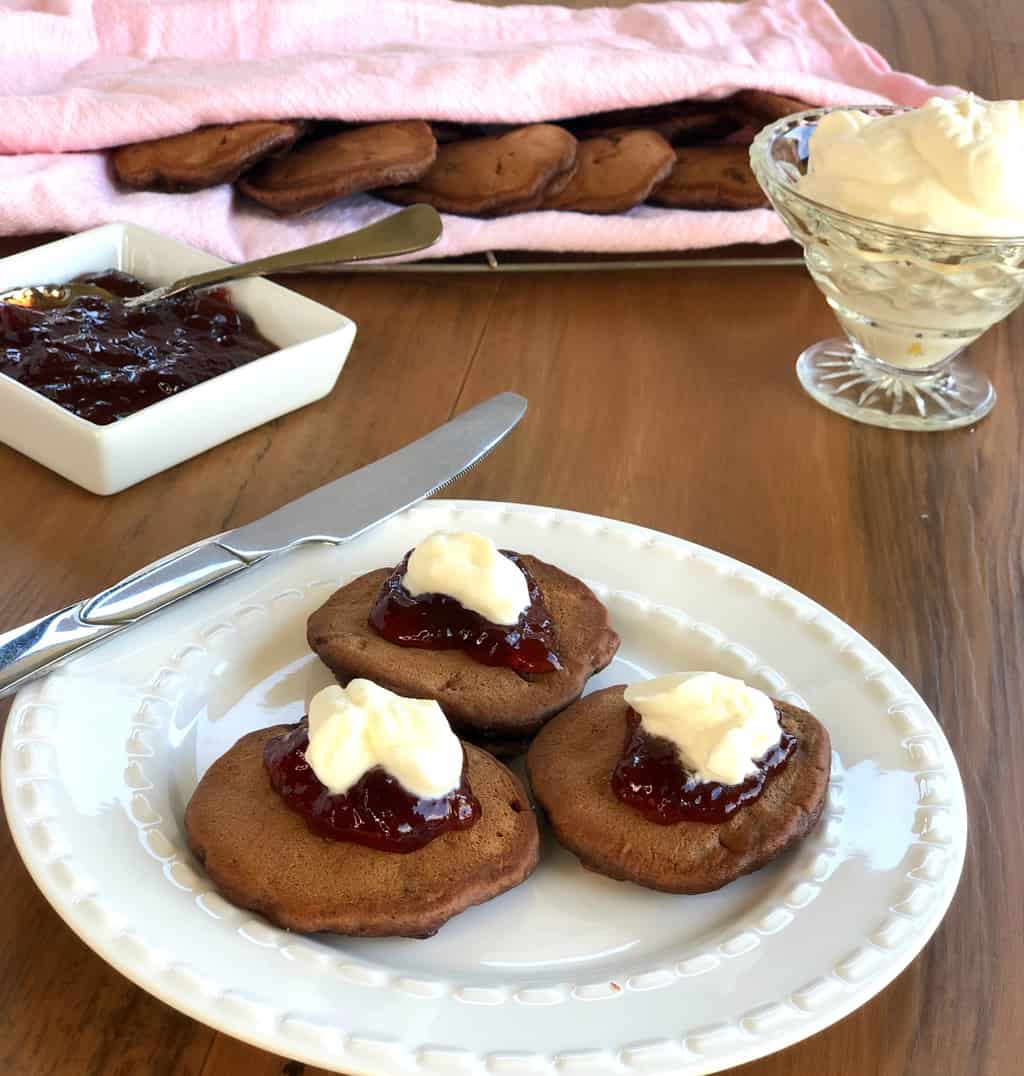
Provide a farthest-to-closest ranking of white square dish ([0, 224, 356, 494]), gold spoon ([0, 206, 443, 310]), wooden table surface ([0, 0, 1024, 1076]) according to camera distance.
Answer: gold spoon ([0, 206, 443, 310])
white square dish ([0, 224, 356, 494])
wooden table surface ([0, 0, 1024, 1076])

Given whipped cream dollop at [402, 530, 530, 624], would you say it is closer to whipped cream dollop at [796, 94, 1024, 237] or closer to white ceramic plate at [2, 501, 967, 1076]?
white ceramic plate at [2, 501, 967, 1076]

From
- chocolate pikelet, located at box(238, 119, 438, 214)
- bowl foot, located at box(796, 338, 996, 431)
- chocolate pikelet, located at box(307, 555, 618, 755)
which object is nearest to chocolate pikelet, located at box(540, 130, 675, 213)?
chocolate pikelet, located at box(238, 119, 438, 214)

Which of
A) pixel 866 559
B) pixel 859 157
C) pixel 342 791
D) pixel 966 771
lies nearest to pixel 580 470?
pixel 866 559

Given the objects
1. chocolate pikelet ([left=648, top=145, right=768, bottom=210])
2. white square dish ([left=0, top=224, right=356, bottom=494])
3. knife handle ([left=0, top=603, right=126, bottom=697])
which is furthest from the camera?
chocolate pikelet ([left=648, top=145, right=768, bottom=210])

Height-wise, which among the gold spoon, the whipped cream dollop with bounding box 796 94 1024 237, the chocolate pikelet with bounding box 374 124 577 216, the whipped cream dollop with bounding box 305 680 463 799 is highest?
the whipped cream dollop with bounding box 796 94 1024 237

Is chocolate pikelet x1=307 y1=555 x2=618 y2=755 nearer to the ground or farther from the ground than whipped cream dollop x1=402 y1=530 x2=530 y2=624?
nearer to the ground

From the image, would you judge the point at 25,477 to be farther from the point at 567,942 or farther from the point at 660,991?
the point at 660,991

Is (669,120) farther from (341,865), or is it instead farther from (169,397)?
(341,865)

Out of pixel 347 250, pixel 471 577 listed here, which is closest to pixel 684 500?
pixel 471 577
